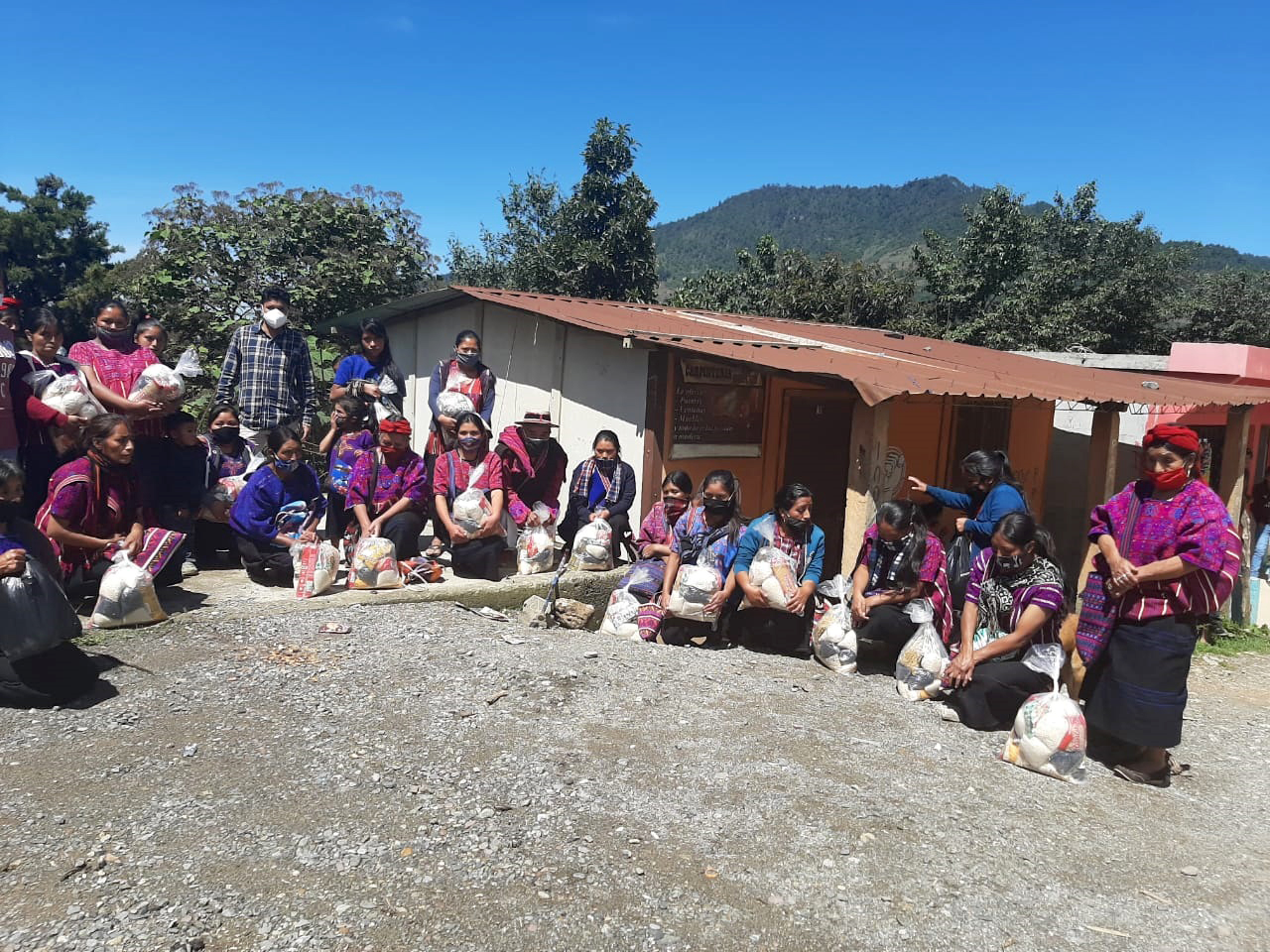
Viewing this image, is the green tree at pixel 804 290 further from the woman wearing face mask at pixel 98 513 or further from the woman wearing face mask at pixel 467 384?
the woman wearing face mask at pixel 98 513

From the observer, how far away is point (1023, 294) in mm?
20969

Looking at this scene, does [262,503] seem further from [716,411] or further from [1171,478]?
[1171,478]

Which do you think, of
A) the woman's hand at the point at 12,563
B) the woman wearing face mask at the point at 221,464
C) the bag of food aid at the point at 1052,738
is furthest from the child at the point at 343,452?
the bag of food aid at the point at 1052,738

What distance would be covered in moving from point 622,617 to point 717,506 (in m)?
1.05

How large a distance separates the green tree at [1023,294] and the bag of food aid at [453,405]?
16.1 meters

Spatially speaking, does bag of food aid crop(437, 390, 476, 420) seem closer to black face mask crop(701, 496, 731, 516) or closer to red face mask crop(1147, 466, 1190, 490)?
black face mask crop(701, 496, 731, 516)

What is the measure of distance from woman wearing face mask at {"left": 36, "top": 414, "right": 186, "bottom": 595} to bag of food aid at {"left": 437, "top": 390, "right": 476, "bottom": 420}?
251 cm

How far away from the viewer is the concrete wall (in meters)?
7.77

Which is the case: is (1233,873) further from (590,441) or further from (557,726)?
(590,441)

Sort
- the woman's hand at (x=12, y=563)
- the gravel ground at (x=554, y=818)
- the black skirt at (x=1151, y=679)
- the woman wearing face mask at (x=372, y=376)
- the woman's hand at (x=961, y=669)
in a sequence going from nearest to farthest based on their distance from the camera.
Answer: the gravel ground at (x=554, y=818) < the woman's hand at (x=12, y=563) < the black skirt at (x=1151, y=679) < the woman's hand at (x=961, y=669) < the woman wearing face mask at (x=372, y=376)

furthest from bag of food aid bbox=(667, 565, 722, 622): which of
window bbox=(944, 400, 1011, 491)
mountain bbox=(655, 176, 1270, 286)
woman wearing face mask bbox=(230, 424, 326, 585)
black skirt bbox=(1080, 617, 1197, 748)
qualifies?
mountain bbox=(655, 176, 1270, 286)

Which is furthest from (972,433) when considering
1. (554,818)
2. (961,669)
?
(554,818)

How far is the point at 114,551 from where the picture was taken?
203 inches

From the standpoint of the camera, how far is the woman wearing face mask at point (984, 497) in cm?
541
